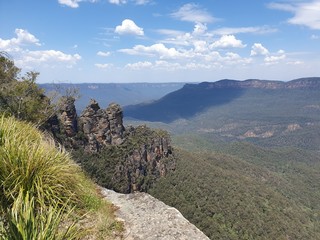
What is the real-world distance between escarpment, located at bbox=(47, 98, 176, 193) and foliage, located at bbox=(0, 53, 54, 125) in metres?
26.4

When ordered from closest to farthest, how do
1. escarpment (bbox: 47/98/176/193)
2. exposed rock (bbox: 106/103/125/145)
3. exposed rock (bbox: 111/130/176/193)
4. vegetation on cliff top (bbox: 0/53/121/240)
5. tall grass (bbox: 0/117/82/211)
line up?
vegetation on cliff top (bbox: 0/53/121/240) → tall grass (bbox: 0/117/82/211) → escarpment (bbox: 47/98/176/193) → exposed rock (bbox: 111/130/176/193) → exposed rock (bbox: 106/103/125/145)

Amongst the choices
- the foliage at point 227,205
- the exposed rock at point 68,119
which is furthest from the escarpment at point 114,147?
the foliage at point 227,205

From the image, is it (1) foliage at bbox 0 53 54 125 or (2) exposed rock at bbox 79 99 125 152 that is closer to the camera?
(1) foliage at bbox 0 53 54 125

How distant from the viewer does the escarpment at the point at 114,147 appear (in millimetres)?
60844

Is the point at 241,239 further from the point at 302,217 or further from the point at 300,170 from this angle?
the point at 300,170

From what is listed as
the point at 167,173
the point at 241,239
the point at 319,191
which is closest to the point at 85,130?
the point at 167,173

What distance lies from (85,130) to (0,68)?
41.9 metres

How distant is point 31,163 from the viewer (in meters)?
6.78

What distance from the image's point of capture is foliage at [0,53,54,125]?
23597 millimetres

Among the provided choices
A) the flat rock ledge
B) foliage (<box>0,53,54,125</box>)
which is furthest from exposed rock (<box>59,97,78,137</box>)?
the flat rock ledge

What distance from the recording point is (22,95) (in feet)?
82.1

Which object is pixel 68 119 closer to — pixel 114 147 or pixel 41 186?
pixel 114 147

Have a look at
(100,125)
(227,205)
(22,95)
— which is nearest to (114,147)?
(100,125)

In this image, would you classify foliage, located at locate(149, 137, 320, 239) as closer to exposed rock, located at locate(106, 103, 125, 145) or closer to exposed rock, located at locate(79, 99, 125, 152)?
exposed rock, located at locate(106, 103, 125, 145)
